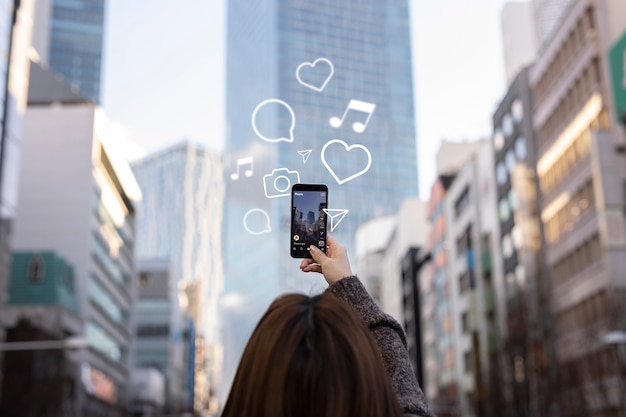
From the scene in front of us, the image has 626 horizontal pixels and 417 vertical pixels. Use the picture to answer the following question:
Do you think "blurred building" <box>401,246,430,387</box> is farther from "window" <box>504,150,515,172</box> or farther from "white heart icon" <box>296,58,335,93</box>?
"white heart icon" <box>296,58,335,93</box>

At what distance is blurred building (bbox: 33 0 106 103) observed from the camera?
6309 inches

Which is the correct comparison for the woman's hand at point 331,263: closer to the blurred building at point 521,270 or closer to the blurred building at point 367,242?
the blurred building at point 367,242

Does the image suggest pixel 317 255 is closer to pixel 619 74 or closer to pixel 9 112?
pixel 619 74

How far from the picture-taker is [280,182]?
5617mm

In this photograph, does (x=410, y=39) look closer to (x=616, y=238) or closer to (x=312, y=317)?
(x=312, y=317)

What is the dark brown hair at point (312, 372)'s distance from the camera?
6.16ft

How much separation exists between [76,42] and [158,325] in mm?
65974

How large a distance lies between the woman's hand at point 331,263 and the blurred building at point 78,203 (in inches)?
2645

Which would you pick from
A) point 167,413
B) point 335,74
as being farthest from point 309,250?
point 167,413

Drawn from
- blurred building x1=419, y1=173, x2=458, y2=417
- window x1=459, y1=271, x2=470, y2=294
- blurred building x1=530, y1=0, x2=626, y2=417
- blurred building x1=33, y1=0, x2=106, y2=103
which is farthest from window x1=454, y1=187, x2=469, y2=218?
blurred building x1=33, y1=0, x2=106, y2=103

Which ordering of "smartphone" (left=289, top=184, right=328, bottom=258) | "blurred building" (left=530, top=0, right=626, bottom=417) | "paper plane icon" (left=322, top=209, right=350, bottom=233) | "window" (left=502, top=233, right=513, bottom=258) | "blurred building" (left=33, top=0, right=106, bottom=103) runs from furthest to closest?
"blurred building" (left=33, top=0, right=106, bottom=103) < "window" (left=502, top=233, right=513, bottom=258) < "blurred building" (left=530, top=0, right=626, bottom=417) < "paper plane icon" (left=322, top=209, right=350, bottom=233) < "smartphone" (left=289, top=184, right=328, bottom=258)

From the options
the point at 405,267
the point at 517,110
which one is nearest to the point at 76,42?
the point at 405,267

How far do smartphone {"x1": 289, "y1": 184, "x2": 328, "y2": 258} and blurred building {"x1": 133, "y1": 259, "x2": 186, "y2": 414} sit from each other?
11327 centimetres

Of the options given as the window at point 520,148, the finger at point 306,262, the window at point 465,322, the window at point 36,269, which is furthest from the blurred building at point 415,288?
the finger at point 306,262
